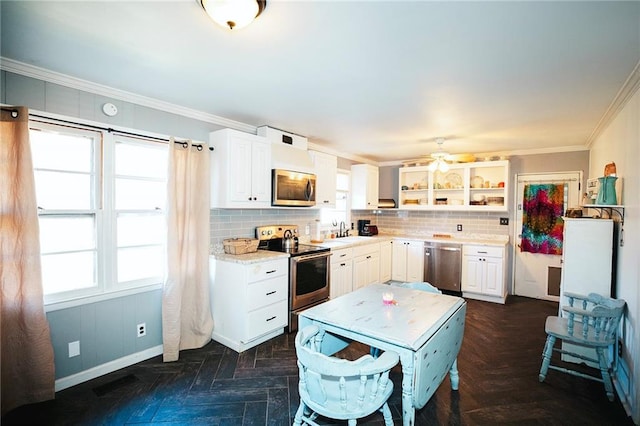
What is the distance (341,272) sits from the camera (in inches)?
176

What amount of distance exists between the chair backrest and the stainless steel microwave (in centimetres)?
299

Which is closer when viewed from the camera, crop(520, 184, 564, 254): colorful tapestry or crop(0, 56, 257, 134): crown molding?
crop(0, 56, 257, 134): crown molding

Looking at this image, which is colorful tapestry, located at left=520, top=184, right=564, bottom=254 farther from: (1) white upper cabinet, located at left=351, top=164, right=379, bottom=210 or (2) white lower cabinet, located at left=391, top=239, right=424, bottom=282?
(1) white upper cabinet, located at left=351, top=164, right=379, bottom=210

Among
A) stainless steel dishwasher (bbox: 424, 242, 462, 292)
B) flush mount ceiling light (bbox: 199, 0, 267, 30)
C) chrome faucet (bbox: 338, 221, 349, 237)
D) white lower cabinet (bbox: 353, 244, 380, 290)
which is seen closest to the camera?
flush mount ceiling light (bbox: 199, 0, 267, 30)

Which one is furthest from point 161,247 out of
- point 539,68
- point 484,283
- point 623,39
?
point 484,283

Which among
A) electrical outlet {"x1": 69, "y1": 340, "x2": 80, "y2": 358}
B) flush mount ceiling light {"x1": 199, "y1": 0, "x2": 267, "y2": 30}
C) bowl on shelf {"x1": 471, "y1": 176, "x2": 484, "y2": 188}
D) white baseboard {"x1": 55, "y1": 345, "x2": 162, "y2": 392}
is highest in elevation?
flush mount ceiling light {"x1": 199, "y1": 0, "x2": 267, "y2": 30}

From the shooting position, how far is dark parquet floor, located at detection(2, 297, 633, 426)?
2189 millimetres

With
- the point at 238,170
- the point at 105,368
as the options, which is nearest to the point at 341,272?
the point at 238,170

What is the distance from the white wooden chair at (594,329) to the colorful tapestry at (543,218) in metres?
2.53

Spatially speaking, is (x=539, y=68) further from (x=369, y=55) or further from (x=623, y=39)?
(x=369, y=55)

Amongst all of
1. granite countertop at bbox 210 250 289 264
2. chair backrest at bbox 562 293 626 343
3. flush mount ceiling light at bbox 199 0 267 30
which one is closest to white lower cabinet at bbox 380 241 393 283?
granite countertop at bbox 210 250 289 264

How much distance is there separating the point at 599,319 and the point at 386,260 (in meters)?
3.32

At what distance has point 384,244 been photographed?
5.57 m

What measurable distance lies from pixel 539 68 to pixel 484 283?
369cm
